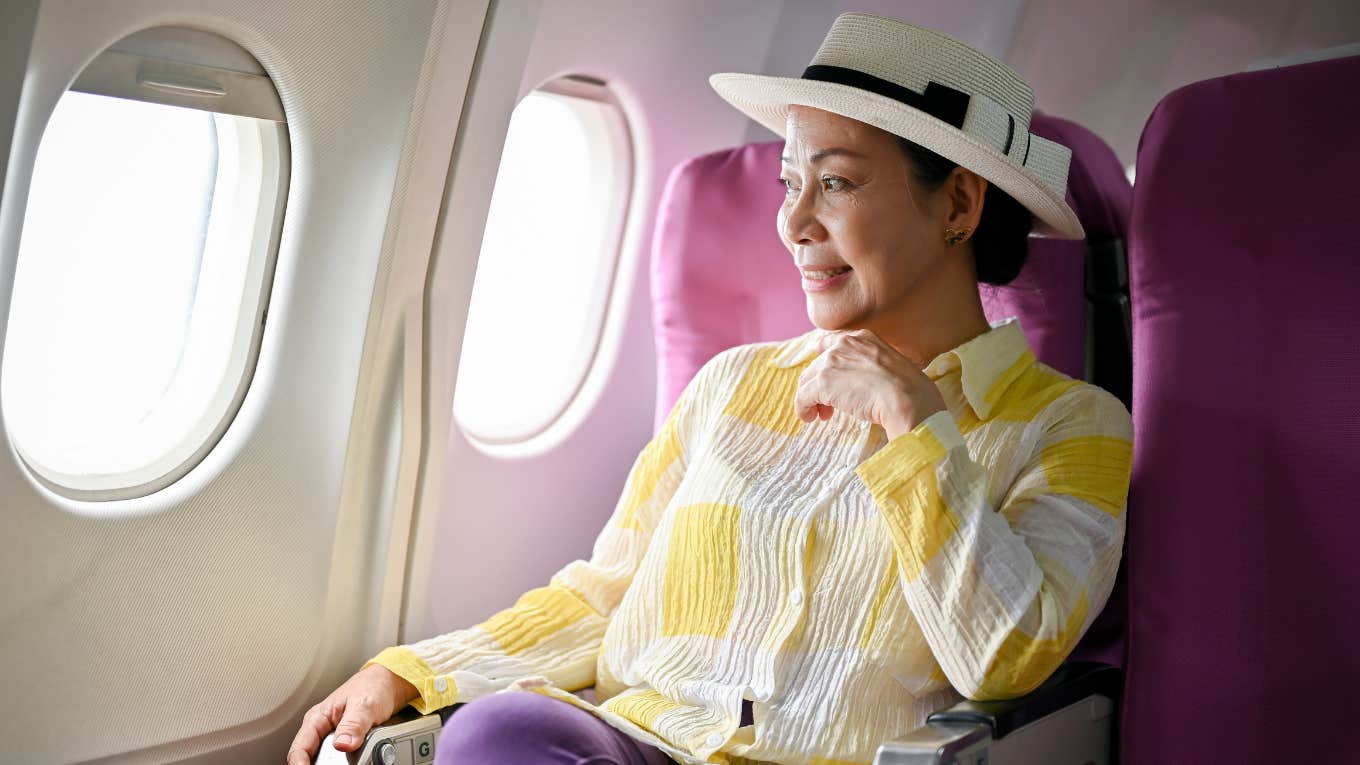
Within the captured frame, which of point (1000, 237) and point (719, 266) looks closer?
point (1000, 237)

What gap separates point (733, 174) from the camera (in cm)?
259

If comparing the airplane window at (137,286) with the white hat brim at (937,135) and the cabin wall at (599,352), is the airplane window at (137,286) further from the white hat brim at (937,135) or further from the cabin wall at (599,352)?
the white hat brim at (937,135)

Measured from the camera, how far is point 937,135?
74.7 inches

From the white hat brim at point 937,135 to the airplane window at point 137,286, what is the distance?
914 millimetres

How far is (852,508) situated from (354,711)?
768mm

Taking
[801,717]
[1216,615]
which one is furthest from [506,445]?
[1216,615]

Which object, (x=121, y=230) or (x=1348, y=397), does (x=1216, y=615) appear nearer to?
(x=1348, y=397)

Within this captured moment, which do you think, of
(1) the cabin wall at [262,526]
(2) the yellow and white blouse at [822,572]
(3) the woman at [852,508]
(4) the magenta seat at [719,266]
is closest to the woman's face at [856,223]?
(3) the woman at [852,508]

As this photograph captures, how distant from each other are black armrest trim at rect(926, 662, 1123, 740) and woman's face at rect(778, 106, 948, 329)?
0.58m

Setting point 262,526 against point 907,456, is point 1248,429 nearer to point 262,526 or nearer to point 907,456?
point 907,456

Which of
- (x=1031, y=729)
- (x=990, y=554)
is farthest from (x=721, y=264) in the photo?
(x=1031, y=729)

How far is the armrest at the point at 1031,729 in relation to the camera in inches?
60.1

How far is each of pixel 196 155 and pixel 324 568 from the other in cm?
77

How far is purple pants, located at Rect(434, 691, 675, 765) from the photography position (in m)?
1.76
